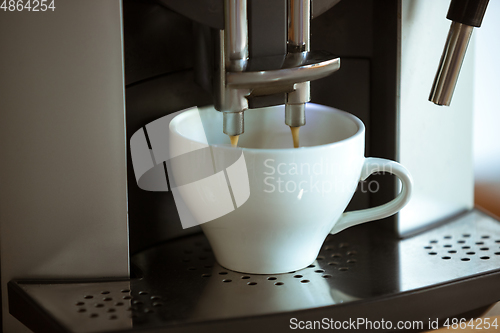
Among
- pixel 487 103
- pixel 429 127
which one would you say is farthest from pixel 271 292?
pixel 487 103

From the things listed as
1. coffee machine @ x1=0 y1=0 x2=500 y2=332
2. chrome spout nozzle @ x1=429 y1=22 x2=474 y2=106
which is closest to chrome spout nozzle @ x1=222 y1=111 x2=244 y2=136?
coffee machine @ x1=0 y1=0 x2=500 y2=332

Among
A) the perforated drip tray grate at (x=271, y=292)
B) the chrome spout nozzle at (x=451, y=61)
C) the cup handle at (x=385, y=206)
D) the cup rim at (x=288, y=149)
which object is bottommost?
the perforated drip tray grate at (x=271, y=292)

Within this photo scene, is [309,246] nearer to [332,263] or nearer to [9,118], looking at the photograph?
[332,263]

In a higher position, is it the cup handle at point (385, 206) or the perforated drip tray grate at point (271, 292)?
the cup handle at point (385, 206)

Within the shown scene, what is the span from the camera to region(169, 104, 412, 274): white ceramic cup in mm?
373

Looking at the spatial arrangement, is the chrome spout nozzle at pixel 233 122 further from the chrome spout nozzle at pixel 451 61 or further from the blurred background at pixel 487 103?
the blurred background at pixel 487 103

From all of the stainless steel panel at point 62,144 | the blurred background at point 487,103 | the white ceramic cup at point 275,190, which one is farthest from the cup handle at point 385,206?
the blurred background at point 487,103

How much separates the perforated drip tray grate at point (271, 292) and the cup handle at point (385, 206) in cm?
3

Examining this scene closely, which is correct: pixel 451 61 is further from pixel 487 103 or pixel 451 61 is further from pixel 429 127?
pixel 487 103

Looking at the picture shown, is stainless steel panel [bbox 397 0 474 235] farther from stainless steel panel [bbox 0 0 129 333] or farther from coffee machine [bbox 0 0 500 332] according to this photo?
stainless steel panel [bbox 0 0 129 333]

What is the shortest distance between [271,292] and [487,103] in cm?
52

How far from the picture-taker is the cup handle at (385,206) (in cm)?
41

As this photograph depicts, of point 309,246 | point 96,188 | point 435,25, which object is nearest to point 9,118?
point 96,188

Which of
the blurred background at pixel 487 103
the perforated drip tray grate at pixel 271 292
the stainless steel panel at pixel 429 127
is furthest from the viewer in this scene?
the blurred background at pixel 487 103
